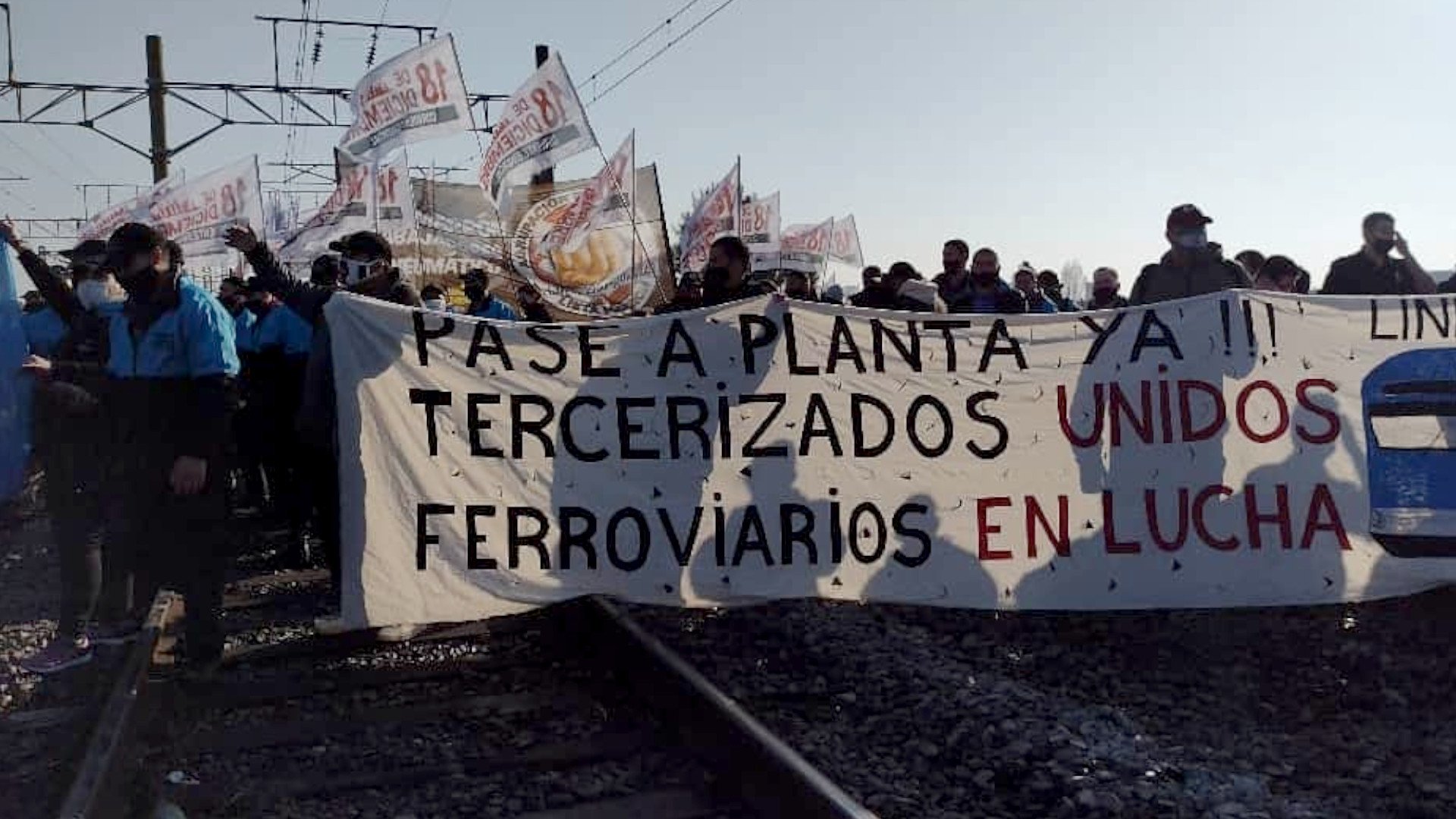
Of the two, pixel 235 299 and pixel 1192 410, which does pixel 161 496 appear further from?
pixel 235 299

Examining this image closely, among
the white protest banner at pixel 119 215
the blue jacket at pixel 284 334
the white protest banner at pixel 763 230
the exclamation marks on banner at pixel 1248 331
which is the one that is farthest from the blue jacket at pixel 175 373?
the white protest banner at pixel 763 230

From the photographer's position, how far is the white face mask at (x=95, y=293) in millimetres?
6270

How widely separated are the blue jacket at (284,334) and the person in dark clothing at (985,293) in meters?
4.13

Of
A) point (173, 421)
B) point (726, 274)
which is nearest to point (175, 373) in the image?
point (173, 421)

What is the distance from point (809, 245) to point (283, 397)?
2287 centimetres

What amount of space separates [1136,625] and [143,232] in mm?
4636

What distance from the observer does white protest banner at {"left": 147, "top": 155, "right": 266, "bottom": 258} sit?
49.7 feet

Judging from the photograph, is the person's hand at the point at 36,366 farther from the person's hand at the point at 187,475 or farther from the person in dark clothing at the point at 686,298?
the person in dark clothing at the point at 686,298

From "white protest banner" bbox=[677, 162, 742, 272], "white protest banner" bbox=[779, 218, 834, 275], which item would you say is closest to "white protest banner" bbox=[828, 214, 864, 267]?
"white protest banner" bbox=[779, 218, 834, 275]

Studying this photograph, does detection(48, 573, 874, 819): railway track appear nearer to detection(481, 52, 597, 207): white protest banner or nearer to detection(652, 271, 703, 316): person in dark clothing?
detection(652, 271, 703, 316): person in dark clothing

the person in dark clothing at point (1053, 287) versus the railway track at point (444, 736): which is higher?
the person in dark clothing at point (1053, 287)

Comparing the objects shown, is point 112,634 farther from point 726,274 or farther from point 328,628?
point 726,274

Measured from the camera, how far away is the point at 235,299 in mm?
12000

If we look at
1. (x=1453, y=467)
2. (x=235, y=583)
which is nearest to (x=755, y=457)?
(x=1453, y=467)
